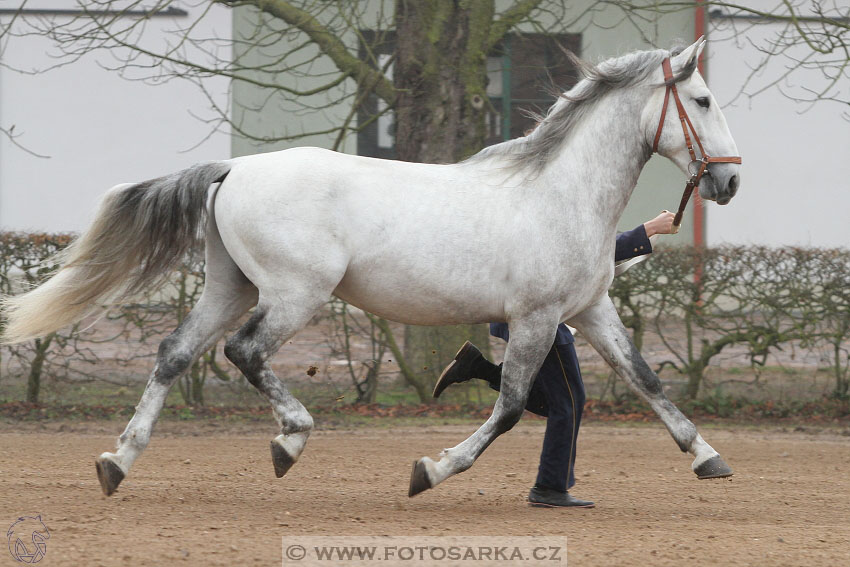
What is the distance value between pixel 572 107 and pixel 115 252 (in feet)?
7.48

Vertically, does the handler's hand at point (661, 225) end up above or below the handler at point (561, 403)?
above

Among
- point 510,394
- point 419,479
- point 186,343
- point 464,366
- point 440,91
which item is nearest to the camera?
point 419,479

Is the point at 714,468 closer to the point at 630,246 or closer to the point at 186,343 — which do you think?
the point at 630,246

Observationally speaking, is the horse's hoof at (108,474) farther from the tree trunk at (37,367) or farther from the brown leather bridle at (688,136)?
the tree trunk at (37,367)

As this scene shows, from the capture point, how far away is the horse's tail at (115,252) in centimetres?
482

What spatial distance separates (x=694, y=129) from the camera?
4609mm

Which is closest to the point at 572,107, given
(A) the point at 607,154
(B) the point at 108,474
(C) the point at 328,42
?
(A) the point at 607,154

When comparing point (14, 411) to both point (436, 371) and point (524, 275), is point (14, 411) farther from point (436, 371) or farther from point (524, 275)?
point (524, 275)

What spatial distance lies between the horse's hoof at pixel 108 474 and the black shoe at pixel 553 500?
1.91m

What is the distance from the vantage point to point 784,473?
6086mm

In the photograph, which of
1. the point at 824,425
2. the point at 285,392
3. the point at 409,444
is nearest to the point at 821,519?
the point at 285,392

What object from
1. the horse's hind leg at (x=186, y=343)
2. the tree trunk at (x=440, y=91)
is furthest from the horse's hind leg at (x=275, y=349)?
the tree trunk at (x=440, y=91)

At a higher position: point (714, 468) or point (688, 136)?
point (688, 136)

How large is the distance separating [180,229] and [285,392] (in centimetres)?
94
